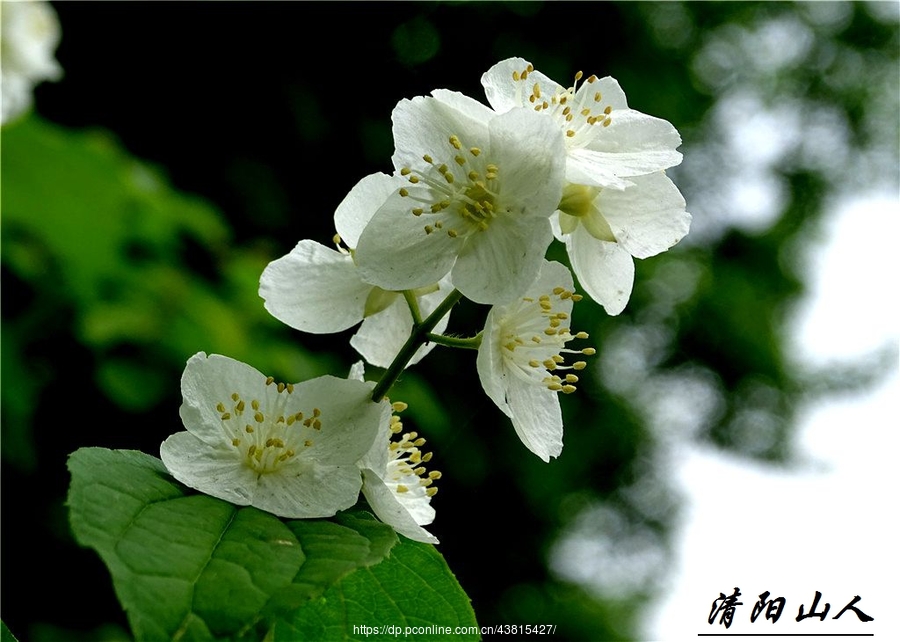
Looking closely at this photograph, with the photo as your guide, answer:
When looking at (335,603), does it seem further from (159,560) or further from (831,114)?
(831,114)

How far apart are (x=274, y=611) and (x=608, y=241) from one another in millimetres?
563

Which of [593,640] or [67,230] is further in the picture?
[593,640]

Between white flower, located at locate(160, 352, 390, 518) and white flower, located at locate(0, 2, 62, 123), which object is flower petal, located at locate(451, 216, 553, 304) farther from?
white flower, located at locate(0, 2, 62, 123)

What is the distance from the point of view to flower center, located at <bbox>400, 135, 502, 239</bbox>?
1.06 metres

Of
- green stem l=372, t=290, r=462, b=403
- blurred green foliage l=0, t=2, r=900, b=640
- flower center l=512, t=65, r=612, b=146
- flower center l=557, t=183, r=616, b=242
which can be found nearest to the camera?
green stem l=372, t=290, r=462, b=403

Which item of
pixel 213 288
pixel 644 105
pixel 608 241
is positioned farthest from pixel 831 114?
pixel 608 241

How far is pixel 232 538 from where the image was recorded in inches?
33.3

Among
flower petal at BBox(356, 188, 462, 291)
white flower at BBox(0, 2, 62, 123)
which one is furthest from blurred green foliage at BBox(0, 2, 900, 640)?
flower petal at BBox(356, 188, 462, 291)

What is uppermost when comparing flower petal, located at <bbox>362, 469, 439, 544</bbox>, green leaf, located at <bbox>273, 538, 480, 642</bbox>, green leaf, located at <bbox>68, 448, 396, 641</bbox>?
flower petal, located at <bbox>362, 469, 439, 544</bbox>

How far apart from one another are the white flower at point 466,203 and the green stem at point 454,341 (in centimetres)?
5

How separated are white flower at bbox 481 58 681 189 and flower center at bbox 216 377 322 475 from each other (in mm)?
397

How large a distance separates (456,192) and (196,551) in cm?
49

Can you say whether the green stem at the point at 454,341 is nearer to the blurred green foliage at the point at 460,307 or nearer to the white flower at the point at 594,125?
the white flower at the point at 594,125

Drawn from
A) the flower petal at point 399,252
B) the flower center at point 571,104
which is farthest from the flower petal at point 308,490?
the flower center at point 571,104
